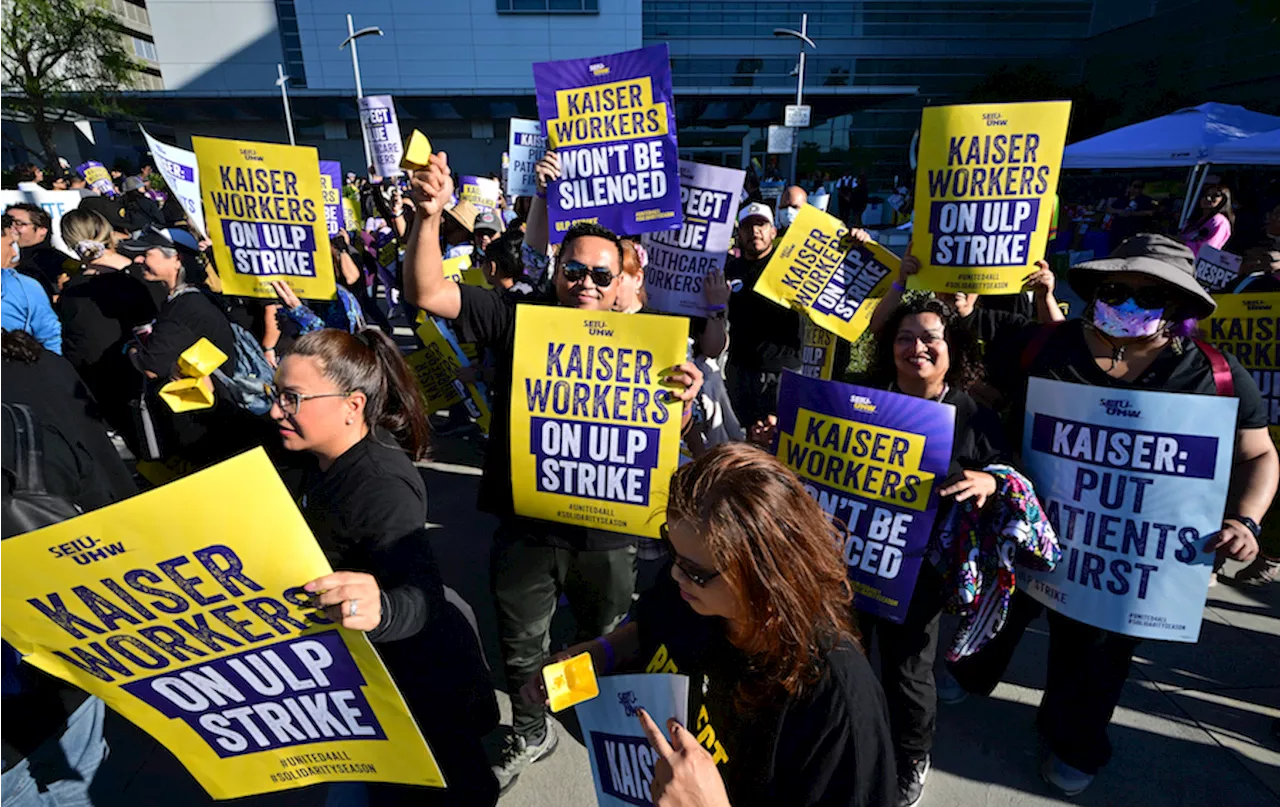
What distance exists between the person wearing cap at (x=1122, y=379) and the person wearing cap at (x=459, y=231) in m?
5.10

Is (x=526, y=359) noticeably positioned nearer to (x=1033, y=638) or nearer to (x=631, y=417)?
(x=631, y=417)

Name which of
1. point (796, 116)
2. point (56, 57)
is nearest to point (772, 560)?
point (796, 116)

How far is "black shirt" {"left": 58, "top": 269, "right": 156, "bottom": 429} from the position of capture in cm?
445

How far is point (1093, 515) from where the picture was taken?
2.35m

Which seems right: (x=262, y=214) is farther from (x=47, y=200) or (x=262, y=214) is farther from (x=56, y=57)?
(x=56, y=57)

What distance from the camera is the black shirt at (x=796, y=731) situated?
1261 millimetres

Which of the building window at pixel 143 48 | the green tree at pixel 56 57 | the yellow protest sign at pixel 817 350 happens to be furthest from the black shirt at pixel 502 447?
the building window at pixel 143 48

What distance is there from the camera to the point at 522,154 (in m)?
6.92

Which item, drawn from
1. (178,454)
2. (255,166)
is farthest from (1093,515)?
(255,166)

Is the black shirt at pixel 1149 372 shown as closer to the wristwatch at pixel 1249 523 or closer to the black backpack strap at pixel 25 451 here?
the wristwatch at pixel 1249 523

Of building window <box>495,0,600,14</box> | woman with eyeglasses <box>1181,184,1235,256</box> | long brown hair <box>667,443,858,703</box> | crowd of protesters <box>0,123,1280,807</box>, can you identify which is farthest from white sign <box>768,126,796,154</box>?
building window <box>495,0,600,14</box>

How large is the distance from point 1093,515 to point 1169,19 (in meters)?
43.6

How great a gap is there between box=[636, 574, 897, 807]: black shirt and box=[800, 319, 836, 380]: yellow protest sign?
118 inches

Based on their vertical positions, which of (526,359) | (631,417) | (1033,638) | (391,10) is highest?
(391,10)
